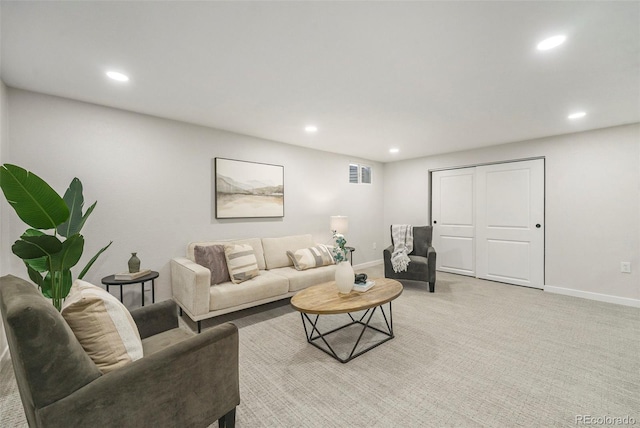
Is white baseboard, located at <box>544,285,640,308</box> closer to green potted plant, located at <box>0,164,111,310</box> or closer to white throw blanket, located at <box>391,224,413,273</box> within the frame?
white throw blanket, located at <box>391,224,413,273</box>

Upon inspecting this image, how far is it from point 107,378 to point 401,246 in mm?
4161

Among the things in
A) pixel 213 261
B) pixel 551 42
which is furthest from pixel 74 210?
pixel 551 42

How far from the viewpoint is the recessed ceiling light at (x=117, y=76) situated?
2168 mm

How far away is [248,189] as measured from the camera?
3.89 meters

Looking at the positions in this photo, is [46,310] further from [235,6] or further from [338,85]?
[338,85]

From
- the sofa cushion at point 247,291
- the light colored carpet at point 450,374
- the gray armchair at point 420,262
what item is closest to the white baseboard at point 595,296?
the light colored carpet at point 450,374

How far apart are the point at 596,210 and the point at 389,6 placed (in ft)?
13.6

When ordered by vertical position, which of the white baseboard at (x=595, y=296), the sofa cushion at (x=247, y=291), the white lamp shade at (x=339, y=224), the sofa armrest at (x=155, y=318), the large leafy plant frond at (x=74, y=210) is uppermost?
the large leafy plant frond at (x=74, y=210)

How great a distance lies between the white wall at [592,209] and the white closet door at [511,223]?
0.43ft

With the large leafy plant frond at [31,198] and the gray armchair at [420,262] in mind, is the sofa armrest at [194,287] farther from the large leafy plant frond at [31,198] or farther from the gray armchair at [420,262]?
the gray armchair at [420,262]

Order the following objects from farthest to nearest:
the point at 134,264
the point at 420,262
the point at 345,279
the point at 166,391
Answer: the point at 420,262, the point at 134,264, the point at 345,279, the point at 166,391

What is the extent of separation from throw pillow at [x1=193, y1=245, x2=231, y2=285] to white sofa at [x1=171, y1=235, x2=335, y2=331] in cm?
8

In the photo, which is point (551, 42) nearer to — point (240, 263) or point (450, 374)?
point (450, 374)

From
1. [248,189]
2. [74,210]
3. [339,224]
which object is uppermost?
[248,189]
